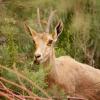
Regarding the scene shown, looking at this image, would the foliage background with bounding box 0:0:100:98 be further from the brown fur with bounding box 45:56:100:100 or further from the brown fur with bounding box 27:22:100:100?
the brown fur with bounding box 45:56:100:100

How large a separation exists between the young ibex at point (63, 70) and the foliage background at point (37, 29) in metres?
0.28

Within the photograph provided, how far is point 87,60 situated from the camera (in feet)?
31.2

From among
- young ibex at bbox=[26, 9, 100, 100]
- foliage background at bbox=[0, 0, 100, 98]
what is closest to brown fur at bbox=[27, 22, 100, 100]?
young ibex at bbox=[26, 9, 100, 100]

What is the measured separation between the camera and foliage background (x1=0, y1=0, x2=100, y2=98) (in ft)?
11.4

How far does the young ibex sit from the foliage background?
0.28 m

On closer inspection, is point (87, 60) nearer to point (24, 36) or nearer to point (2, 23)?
point (24, 36)

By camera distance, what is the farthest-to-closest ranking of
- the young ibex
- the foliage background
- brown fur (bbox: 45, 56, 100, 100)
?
brown fur (bbox: 45, 56, 100, 100) → the young ibex → the foliage background

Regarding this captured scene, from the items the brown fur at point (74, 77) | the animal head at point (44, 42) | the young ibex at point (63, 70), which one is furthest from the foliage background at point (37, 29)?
the brown fur at point (74, 77)

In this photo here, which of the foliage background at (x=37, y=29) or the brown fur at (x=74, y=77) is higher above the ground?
the foliage background at (x=37, y=29)

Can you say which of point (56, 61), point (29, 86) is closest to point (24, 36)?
point (56, 61)

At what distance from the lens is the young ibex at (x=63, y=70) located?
629cm

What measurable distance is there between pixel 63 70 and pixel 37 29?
2.58 ft

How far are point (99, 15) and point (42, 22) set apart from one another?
9.81 feet

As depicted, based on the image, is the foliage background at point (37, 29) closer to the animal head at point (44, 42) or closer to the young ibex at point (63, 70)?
the animal head at point (44, 42)
